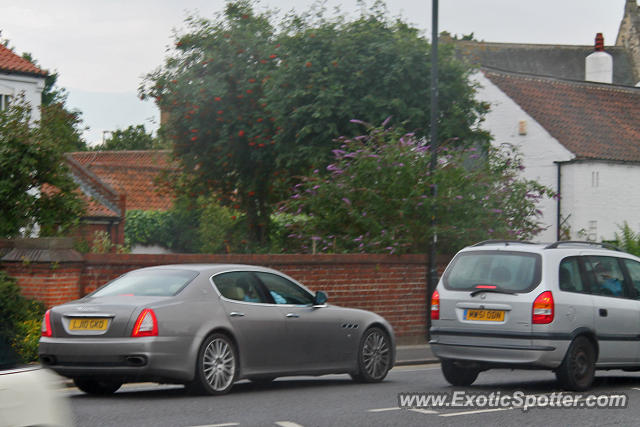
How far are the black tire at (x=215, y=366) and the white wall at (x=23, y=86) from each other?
23.6 metres

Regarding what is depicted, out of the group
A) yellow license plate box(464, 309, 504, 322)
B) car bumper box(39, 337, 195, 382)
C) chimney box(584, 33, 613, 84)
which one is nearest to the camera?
car bumper box(39, 337, 195, 382)

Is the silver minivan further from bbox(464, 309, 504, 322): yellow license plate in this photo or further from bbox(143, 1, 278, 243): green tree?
bbox(143, 1, 278, 243): green tree

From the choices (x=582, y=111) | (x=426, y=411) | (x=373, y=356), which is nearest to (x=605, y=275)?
(x=373, y=356)

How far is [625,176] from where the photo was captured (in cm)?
3703

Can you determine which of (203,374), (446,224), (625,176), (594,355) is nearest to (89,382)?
(203,374)

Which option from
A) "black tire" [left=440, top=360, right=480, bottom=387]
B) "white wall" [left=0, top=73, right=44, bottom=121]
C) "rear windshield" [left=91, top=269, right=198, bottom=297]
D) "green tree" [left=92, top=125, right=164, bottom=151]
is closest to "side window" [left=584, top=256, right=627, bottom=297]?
"black tire" [left=440, top=360, right=480, bottom=387]

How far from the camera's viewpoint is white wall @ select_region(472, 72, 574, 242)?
36.1m

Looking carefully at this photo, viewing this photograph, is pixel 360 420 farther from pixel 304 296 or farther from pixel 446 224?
pixel 446 224

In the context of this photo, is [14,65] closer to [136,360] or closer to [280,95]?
[280,95]

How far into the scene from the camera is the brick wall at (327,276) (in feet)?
48.5

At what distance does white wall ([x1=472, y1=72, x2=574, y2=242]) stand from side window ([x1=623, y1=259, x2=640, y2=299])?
22144mm

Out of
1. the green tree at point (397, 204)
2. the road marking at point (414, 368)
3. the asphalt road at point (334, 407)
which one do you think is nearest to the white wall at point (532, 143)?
the green tree at point (397, 204)

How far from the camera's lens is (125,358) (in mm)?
10258

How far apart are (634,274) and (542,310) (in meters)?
2.17
